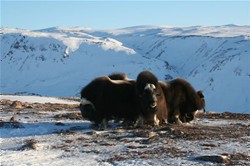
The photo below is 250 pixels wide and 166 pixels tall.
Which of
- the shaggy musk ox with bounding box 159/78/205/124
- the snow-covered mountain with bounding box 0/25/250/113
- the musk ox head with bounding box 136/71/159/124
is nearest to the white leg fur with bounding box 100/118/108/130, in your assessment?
the musk ox head with bounding box 136/71/159/124

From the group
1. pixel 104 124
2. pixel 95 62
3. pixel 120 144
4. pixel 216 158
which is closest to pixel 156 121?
pixel 104 124

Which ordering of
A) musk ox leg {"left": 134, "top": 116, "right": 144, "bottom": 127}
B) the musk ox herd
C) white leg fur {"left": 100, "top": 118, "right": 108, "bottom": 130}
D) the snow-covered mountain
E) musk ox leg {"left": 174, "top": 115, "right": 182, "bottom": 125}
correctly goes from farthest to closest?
the snow-covered mountain
musk ox leg {"left": 174, "top": 115, "right": 182, "bottom": 125}
musk ox leg {"left": 134, "top": 116, "right": 144, "bottom": 127}
the musk ox herd
white leg fur {"left": 100, "top": 118, "right": 108, "bottom": 130}

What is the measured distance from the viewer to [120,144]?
39.1ft

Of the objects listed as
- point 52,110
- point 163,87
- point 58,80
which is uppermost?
point 163,87

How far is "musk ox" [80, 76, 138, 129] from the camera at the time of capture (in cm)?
1528

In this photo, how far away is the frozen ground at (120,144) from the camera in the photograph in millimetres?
10172

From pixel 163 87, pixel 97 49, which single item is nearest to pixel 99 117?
pixel 163 87

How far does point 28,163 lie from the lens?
391 inches

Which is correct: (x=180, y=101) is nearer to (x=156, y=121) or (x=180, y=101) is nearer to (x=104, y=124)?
(x=156, y=121)

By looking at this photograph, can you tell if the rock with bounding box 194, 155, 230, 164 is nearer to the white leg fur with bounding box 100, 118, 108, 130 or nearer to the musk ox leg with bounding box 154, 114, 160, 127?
the musk ox leg with bounding box 154, 114, 160, 127

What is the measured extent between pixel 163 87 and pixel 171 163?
267 inches

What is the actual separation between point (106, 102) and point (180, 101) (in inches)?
108

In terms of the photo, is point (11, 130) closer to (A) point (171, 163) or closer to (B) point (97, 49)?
(A) point (171, 163)

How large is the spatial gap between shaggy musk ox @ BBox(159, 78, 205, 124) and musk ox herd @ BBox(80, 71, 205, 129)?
32mm
